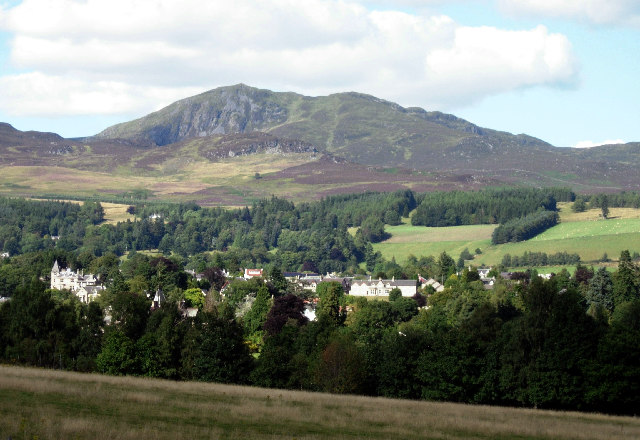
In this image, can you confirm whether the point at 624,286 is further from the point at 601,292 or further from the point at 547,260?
the point at 547,260

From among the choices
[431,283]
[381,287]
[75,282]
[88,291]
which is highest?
[431,283]

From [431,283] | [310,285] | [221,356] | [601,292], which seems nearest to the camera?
[221,356]

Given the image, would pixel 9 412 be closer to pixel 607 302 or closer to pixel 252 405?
pixel 252 405

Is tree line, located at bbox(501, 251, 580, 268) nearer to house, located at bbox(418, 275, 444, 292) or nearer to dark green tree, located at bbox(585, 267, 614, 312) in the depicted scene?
house, located at bbox(418, 275, 444, 292)

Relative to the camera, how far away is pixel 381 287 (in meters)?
159

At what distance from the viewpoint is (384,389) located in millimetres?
56469

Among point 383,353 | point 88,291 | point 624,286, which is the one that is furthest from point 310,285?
point 383,353

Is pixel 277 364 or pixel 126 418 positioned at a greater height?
pixel 126 418

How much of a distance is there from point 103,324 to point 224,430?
1653 inches

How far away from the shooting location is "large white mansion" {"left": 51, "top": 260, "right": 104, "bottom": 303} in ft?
506

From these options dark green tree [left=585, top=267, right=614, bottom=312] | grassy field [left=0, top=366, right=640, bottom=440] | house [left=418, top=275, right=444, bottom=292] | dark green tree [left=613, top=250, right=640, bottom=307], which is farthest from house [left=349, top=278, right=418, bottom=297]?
grassy field [left=0, top=366, right=640, bottom=440]

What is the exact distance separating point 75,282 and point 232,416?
5314 inches

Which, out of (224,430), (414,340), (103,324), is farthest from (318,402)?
(103,324)

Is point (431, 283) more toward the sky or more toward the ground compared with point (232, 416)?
more toward the ground
